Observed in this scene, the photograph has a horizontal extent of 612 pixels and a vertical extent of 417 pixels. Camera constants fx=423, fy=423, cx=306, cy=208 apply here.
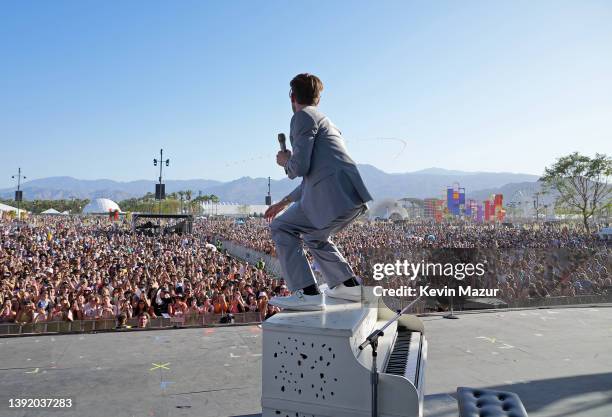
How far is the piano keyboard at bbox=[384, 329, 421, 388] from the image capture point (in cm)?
288

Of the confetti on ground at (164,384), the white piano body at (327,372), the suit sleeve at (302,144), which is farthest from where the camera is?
the confetti on ground at (164,384)

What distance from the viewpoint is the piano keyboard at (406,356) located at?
9.46 ft

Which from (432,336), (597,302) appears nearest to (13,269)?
(432,336)

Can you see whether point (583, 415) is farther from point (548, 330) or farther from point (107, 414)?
point (107, 414)

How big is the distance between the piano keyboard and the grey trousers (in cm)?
85

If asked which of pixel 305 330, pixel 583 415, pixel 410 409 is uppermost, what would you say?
pixel 305 330

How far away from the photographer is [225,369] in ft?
19.2

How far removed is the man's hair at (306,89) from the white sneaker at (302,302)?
148cm

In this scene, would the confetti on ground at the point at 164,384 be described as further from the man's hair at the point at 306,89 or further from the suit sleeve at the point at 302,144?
the man's hair at the point at 306,89

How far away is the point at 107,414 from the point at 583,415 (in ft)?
16.7

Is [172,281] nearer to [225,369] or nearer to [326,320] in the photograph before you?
A: [225,369]

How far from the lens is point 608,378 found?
573cm

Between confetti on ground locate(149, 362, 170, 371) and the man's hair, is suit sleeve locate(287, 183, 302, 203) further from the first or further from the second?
confetti on ground locate(149, 362, 170, 371)

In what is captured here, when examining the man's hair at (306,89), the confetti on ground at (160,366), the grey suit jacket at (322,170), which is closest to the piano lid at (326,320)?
the grey suit jacket at (322,170)
